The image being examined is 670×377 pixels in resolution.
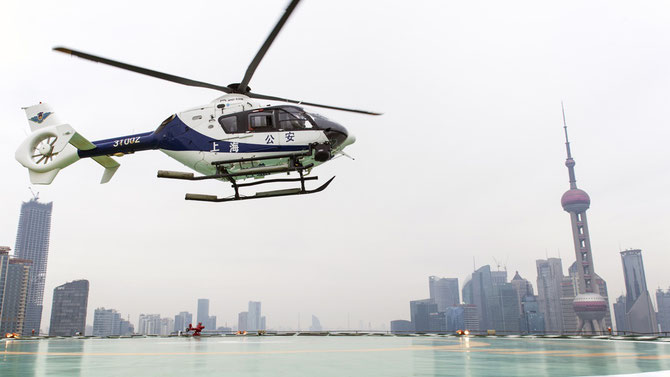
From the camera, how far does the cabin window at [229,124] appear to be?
60.4 ft

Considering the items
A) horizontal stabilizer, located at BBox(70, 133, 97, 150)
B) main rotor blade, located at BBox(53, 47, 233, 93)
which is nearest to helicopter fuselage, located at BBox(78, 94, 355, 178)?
main rotor blade, located at BBox(53, 47, 233, 93)

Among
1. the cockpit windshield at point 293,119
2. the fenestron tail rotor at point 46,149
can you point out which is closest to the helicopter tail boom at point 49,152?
the fenestron tail rotor at point 46,149

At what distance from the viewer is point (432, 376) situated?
11.1 m

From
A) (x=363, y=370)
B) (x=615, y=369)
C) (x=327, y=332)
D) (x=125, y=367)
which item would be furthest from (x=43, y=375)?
(x=327, y=332)

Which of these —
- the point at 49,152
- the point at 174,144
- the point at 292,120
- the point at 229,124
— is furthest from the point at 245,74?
the point at 49,152

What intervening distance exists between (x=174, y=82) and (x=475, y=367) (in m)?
14.5

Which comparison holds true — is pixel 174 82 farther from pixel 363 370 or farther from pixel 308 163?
pixel 363 370

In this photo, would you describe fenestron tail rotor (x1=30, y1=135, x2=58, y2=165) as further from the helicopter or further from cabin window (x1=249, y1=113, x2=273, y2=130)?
cabin window (x1=249, y1=113, x2=273, y2=130)

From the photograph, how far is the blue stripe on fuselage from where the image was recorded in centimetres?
1809

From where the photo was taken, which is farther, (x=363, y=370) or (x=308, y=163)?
(x=308, y=163)

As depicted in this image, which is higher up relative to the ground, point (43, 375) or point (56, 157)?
point (56, 157)

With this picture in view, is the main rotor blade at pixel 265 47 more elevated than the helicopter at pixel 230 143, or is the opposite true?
the main rotor blade at pixel 265 47

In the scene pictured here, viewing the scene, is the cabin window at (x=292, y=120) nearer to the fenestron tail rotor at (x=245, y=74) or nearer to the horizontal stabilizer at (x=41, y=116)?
the fenestron tail rotor at (x=245, y=74)

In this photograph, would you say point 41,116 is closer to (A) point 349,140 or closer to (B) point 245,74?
(B) point 245,74
